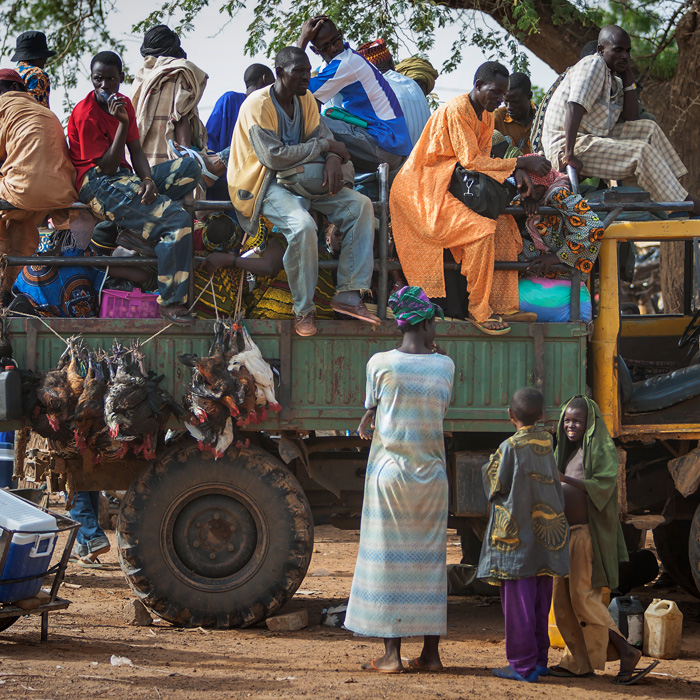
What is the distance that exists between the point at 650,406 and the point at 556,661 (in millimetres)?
1614

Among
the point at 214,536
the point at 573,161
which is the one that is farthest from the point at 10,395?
the point at 573,161

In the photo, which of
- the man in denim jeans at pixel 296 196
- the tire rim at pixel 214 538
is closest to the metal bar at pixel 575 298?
the man in denim jeans at pixel 296 196

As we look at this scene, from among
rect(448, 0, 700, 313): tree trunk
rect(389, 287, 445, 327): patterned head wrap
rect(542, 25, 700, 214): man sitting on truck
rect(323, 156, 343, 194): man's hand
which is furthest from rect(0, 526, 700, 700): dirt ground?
rect(448, 0, 700, 313): tree trunk

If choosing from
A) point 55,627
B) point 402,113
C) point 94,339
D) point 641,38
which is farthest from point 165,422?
point 641,38

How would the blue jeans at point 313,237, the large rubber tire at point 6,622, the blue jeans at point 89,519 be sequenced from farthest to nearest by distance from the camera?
the blue jeans at point 89,519, the blue jeans at point 313,237, the large rubber tire at point 6,622

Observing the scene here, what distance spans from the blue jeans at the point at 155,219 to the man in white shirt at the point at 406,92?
6.13ft

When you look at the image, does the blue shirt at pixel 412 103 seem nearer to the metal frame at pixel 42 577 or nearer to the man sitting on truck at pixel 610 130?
the man sitting on truck at pixel 610 130

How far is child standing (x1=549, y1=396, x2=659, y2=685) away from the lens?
485 centimetres

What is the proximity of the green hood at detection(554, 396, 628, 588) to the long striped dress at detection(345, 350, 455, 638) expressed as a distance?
726mm

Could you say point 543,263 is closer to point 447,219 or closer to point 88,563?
point 447,219

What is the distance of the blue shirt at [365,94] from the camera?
6.49 metres

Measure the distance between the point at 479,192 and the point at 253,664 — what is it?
9.10 ft

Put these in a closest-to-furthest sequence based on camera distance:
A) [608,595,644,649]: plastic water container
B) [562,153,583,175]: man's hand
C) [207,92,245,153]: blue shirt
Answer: [608,595,644,649]: plastic water container, [562,153,583,175]: man's hand, [207,92,245,153]: blue shirt

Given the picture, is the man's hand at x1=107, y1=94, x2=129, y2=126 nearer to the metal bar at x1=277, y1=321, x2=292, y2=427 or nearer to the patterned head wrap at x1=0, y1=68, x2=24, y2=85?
the patterned head wrap at x1=0, y1=68, x2=24, y2=85
